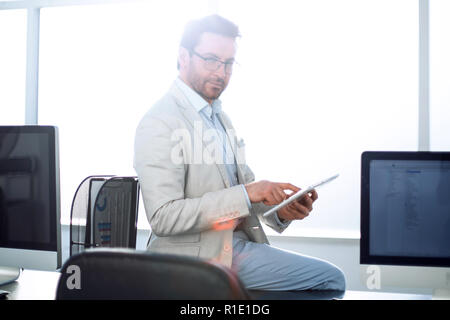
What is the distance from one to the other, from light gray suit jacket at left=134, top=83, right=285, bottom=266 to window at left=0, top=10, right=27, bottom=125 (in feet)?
10.1

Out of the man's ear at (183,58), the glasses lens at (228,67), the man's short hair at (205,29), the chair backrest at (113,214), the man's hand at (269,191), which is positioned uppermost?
the man's short hair at (205,29)

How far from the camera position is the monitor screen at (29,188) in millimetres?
1532

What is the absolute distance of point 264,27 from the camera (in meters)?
3.77

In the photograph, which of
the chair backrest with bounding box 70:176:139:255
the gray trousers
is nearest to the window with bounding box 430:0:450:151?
the gray trousers

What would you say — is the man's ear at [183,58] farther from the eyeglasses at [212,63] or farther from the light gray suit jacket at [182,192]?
the light gray suit jacket at [182,192]

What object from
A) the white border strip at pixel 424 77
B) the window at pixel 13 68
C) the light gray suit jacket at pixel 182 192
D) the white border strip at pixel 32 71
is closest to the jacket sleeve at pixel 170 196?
the light gray suit jacket at pixel 182 192

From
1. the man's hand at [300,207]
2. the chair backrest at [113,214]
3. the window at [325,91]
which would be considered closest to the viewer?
the man's hand at [300,207]

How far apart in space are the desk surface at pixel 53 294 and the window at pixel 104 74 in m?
2.43

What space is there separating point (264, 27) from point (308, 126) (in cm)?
84

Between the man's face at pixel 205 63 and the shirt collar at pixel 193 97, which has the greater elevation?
the man's face at pixel 205 63

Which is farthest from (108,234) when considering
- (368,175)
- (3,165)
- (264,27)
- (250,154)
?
(264,27)

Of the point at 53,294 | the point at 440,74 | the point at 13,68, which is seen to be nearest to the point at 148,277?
the point at 53,294

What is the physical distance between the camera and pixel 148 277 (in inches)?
26.6

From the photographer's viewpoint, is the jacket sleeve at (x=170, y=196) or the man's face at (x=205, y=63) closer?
the jacket sleeve at (x=170, y=196)
